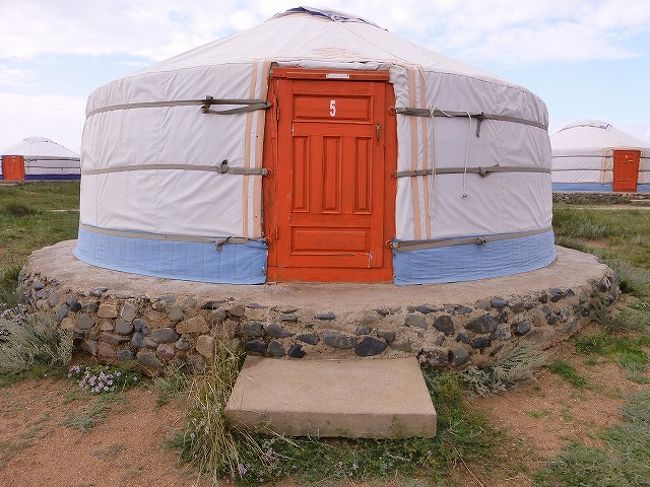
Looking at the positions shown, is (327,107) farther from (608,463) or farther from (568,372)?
(608,463)

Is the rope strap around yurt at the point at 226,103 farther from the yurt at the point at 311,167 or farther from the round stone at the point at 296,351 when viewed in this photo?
the round stone at the point at 296,351

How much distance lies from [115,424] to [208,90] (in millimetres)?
2315

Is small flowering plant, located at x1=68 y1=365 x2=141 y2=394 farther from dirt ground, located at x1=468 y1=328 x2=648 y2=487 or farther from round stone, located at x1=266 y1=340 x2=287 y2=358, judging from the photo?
dirt ground, located at x1=468 y1=328 x2=648 y2=487

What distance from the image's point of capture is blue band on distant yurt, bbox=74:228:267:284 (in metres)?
3.97

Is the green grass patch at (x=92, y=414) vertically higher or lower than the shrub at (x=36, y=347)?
lower

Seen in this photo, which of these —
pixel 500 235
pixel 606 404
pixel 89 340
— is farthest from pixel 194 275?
pixel 606 404

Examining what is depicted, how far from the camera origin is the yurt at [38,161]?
995 inches

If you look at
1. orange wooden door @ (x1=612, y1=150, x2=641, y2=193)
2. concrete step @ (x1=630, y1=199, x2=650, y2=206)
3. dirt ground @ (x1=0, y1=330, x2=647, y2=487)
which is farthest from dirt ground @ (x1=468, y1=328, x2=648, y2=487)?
orange wooden door @ (x1=612, y1=150, x2=641, y2=193)

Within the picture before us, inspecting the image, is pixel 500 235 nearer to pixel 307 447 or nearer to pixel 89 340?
pixel 307 447

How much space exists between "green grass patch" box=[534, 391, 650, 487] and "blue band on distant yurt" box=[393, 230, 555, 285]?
1522 millimetres

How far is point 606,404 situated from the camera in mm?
3324

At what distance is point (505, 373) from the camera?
349 cm

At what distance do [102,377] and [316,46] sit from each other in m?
2.84

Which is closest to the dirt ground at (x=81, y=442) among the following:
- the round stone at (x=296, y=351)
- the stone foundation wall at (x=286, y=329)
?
the stone foundation wall at (x=286, y=329)
